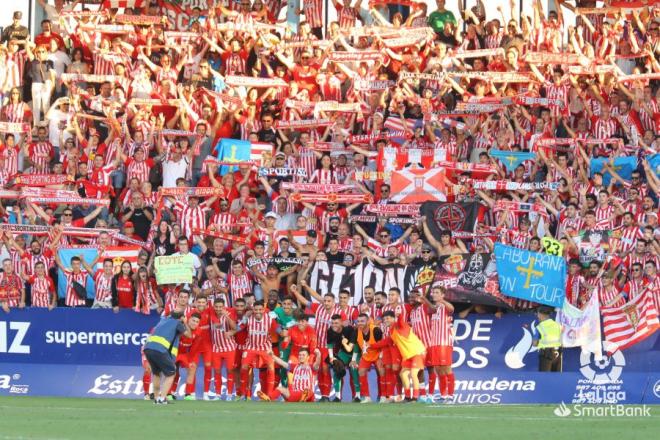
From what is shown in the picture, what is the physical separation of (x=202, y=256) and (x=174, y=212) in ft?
4.66

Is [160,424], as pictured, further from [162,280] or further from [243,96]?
[243,96]

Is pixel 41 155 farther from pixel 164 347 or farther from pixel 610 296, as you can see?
pixel 610 296

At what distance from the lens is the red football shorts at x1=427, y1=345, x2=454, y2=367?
22.1 metres

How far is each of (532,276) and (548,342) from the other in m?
1.10

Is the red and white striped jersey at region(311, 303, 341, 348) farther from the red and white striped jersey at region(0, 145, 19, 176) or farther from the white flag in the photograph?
the red and white striped jersey at region(0, 145, 19, 176)

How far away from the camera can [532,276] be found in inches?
909

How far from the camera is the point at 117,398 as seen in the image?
22.7 m

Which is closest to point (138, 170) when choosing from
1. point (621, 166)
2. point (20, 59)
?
point (20, 59)

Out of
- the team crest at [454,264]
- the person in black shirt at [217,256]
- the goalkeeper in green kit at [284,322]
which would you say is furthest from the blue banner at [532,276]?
the person in black shirt at [217,256]

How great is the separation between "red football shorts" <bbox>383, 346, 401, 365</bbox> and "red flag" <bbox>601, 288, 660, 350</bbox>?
3.37 meters

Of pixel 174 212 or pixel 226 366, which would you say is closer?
pixel 226 366

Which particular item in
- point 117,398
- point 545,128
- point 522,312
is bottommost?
point 117,398

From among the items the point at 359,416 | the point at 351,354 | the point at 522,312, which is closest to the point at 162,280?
the point at 351,354

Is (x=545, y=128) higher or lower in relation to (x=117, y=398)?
higher
